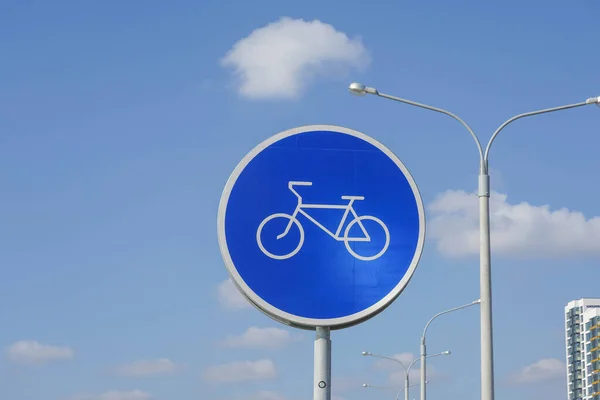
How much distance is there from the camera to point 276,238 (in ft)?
16.3

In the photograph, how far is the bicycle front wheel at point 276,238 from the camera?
16.2 feet

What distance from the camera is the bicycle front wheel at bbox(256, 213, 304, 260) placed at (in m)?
4.93

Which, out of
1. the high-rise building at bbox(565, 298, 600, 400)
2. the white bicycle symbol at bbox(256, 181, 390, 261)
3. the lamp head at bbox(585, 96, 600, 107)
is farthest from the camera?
the high-rise building at bbox(565, 298, 600, 400)

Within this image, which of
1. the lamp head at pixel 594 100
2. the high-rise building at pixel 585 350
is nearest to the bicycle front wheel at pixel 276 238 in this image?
the lamp head at pixel 594 100

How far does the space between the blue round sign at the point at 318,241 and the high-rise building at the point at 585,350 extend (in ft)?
600

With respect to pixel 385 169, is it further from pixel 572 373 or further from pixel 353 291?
pixel 572 373

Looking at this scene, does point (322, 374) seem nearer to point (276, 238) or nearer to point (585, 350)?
point (276, 238)

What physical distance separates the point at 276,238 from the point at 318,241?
0.20 metres

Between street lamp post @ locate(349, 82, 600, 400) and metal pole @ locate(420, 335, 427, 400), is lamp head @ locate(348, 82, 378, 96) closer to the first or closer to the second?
street lamp post @ locate(349, 82, 600, 400)

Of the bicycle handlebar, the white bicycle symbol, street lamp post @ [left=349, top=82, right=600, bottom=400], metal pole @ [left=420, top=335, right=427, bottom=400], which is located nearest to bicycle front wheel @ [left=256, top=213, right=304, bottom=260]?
the white bicycle symbol

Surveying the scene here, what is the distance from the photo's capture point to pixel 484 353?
1401cm

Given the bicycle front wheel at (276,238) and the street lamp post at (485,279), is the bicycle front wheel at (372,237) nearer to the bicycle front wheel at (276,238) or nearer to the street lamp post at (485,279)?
the bicycle front wheel at (276,238)

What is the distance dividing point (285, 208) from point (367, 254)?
45cm

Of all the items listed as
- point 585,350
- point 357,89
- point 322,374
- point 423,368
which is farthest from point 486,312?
point 585,350
